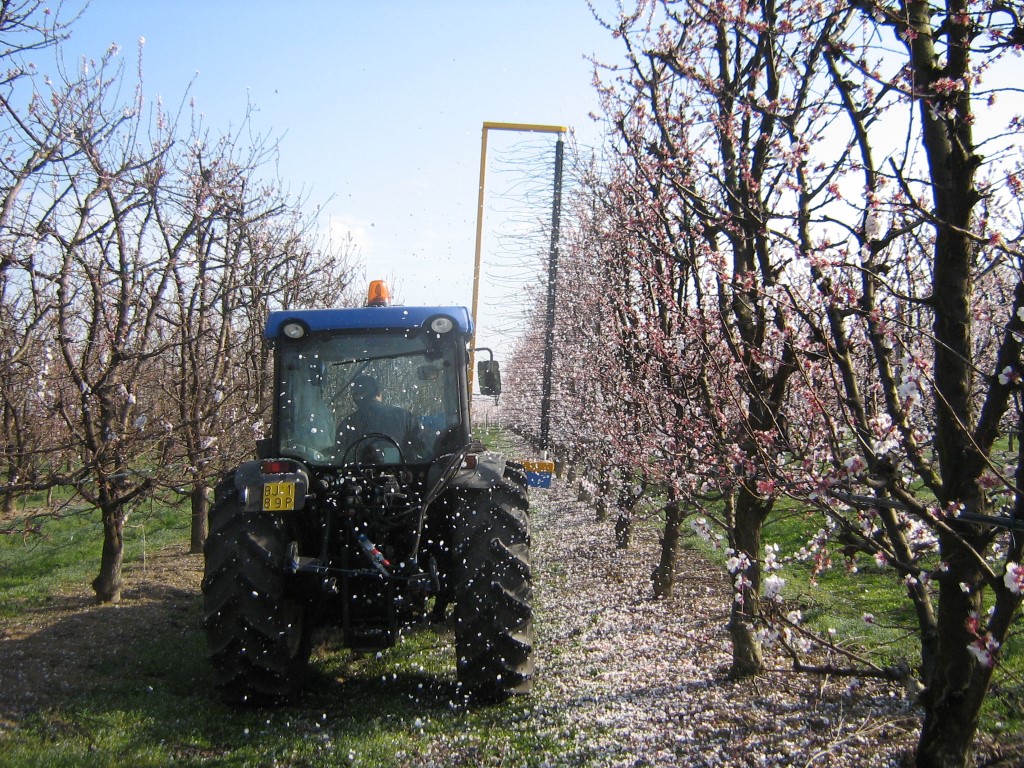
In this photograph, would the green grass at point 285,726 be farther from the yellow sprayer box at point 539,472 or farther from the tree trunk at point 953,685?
the yellow sprayer box at point 539,472

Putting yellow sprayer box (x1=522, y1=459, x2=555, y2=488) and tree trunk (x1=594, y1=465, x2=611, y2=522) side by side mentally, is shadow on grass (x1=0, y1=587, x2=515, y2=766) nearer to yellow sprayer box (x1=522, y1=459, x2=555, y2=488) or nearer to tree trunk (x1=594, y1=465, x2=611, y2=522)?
yellow sprayer box (x1=522, y1=459, x2=555, y2=488)

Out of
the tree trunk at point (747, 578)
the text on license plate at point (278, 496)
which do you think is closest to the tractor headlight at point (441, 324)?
the text on license plate at point (278, 496)

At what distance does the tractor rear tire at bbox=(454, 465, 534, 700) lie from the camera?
18.2 feet

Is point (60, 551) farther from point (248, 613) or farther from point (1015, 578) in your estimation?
point (1015, 578)

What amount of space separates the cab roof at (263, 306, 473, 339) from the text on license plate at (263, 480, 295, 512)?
1.35 m

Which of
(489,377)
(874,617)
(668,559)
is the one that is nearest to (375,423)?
(489,377)

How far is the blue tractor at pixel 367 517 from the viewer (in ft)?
18.0

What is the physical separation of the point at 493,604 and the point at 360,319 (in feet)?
7.97

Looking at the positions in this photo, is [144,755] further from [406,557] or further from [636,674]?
[636,674]

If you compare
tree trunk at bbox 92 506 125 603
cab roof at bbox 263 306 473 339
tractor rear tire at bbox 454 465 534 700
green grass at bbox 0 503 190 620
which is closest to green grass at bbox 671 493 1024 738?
tractor rear tire at bbox 454 465 534 700

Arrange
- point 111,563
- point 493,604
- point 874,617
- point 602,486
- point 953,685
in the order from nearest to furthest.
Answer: point 953,685
point 493,604
point 874,617
point 111,563
point 602,486

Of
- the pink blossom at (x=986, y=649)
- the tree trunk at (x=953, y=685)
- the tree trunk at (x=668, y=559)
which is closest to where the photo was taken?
the pink blossom at (x=986, y=649)

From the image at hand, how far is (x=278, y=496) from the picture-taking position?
5.62 m

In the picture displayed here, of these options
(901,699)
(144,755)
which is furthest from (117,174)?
(901,699)
